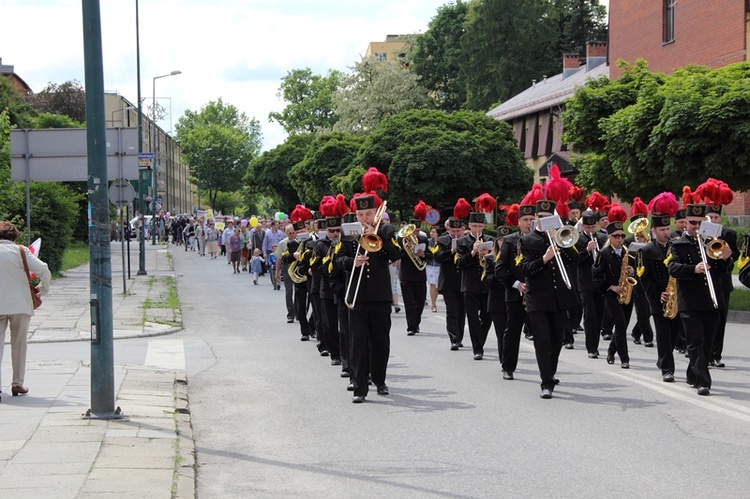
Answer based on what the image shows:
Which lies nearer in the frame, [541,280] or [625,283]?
[541,280]

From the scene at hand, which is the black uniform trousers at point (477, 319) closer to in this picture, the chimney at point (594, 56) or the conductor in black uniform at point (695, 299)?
Answer: the conductor in black uniform at point (695, 299)

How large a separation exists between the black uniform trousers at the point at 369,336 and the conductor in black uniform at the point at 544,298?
4.55 feet

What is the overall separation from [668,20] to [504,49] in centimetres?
3093

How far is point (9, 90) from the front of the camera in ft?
209

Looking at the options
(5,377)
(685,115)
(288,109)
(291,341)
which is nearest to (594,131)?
(685,115)

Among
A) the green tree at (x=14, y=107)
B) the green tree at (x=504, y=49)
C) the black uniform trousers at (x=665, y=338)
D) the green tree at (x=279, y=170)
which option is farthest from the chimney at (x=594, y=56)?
the black uniform trousers at (x=665, y=338)

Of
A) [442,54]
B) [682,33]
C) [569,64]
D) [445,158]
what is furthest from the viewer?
[442,54]

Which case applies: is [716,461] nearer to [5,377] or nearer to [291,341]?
[5,377]

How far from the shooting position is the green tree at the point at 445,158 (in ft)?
132

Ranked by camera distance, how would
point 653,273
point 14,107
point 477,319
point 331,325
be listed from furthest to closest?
1. point 14,107
2. point 477,319
3. point 331,325
4. point 653,273

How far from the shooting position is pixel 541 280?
35.1 ft

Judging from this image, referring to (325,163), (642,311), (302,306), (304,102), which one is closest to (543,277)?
(642,311)

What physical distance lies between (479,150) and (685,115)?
18.9m

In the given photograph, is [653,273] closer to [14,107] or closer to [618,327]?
[618,327]
